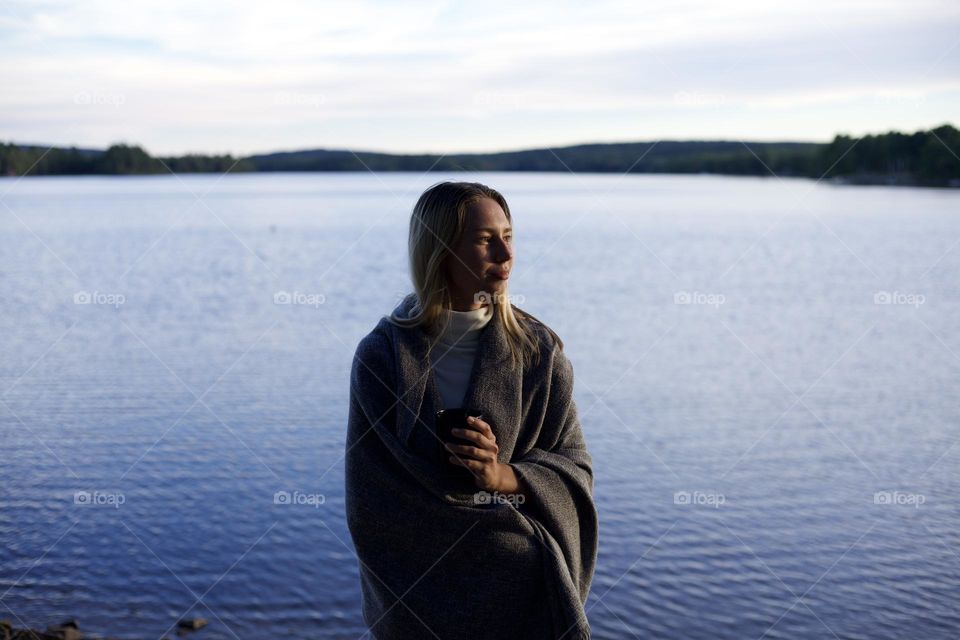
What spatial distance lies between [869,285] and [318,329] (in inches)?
531

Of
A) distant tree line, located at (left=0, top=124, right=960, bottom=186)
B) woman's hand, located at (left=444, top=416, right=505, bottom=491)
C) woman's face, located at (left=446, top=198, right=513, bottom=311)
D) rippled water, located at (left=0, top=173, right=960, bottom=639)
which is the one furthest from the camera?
distant tree line, located at (left=0, top=124, right=960, bottom=186)

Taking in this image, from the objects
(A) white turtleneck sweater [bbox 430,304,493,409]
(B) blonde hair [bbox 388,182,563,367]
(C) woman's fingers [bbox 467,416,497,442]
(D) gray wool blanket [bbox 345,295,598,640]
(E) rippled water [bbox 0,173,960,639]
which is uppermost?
(B) blonde hair [bbox 388,182,563,367]

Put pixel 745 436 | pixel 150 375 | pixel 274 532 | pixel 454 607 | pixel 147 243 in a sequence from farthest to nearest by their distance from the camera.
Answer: pixel 147 243 → pixel 150 375 → pixel 745 436 → pixel 274 532 → pixel 454 607

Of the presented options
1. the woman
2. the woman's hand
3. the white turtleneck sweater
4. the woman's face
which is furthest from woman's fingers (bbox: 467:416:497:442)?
the woman's face

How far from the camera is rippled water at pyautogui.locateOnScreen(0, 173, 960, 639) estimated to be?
6805 mm

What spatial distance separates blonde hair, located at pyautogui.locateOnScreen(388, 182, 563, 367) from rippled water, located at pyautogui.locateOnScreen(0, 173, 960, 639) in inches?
93.9

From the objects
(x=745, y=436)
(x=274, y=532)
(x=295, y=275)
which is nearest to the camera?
(x=274, y=532)

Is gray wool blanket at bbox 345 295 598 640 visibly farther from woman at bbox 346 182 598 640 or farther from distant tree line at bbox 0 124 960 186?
distant tree line at bbox 0 124 960 186

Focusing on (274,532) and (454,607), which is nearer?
(454,607)

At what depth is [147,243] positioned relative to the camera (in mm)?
33750

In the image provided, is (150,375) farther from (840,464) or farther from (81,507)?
(840,464)

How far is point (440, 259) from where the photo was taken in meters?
2.49

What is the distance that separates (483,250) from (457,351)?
29 centimetres

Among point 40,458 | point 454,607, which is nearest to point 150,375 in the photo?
point 40,458
